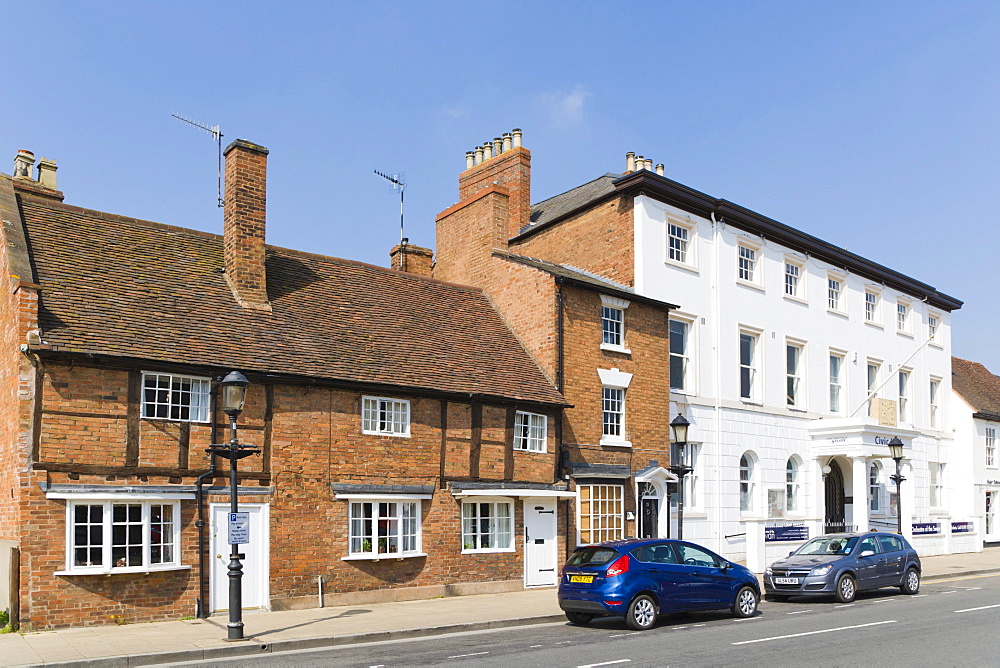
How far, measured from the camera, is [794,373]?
3050cm

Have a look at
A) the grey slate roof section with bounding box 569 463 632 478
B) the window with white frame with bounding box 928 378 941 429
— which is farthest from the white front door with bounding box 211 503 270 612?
the window with white frame with bounding box 928 378 941 429

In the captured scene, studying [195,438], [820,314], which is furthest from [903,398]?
[195,438]

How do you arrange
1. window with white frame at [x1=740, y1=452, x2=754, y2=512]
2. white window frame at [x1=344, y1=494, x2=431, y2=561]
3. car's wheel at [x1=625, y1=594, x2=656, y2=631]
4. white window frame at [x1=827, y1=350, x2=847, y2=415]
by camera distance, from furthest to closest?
1. white window frame at [x1=827, y1=350, x2=847, y2=415]
2. window with white frame at [x1=740, y1=452, x2=754, y2=512]
3. white window frame at [x1=344, y1=494, x2=431, y2=561]
4. car's wheel at [x1=625, y1=594, x2=656, y2=631]

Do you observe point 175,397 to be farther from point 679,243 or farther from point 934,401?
point 934,401

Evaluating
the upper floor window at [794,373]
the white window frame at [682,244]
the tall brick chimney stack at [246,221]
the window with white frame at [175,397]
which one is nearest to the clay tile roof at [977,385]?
the upper floor window at [794,373]

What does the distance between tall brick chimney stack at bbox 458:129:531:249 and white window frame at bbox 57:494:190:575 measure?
16.9 metres

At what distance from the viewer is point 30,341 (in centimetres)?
1485

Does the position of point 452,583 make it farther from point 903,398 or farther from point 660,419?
point 903,398

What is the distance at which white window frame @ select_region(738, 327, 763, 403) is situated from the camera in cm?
2820

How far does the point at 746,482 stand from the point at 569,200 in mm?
10388

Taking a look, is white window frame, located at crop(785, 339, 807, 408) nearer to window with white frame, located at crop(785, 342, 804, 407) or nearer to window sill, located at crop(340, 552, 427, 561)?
window with white frame, located at crop(785, 342, 804, 407)

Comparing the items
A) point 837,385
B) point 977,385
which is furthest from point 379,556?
point 977,385

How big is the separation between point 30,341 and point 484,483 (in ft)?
31.2

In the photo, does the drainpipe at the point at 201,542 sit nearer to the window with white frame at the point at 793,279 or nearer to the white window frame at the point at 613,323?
the white window frame at the point at 613,323
